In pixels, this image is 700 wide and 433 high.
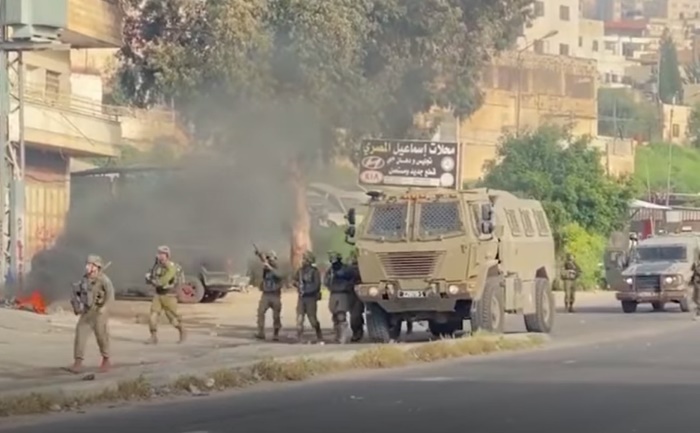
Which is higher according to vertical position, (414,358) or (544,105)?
(544,105)

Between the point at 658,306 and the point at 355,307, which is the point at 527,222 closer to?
the point at 355,307

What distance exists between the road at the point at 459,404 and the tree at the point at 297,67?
18464mm

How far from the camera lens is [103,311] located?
19.2m

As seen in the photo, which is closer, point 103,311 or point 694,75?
point 103,311

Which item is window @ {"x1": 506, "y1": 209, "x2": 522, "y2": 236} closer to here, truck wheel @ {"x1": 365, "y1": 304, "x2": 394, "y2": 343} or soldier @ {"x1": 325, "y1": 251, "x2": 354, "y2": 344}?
truck wheel @ {"x1": 365, "y1": 304, "x2": 394, "y2": 343}

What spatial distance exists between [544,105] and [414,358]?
6490 centimetres

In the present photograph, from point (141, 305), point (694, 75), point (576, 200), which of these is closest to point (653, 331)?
point (141, 305)

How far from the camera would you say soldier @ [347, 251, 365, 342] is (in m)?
25.7

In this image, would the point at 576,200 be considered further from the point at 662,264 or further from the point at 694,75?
the point at 694,75

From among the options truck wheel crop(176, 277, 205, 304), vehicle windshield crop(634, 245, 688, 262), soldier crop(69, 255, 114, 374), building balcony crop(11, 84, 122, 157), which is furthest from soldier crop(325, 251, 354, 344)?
vehicle windshield crop(634, 245, 688, 262)

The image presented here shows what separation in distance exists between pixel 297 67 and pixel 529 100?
1877 inches

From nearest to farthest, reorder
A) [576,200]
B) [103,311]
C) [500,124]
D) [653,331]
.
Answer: [103,311], [653,331], [576,200], [500,124]

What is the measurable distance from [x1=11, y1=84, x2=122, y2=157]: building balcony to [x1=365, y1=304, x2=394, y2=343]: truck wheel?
1225 centimetres

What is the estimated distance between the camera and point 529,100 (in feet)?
282
